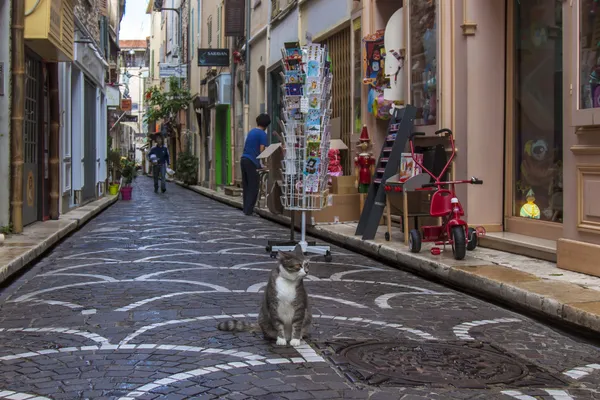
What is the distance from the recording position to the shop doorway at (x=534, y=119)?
8.70 metres

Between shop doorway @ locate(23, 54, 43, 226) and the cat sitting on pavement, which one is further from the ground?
shop doorway @ locate(23, 54, 43, 226)

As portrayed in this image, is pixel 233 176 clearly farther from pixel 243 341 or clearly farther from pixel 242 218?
pixel 243 341

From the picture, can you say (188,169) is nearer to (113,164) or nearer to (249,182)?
(113,164)

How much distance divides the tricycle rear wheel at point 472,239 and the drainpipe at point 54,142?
8480 mm

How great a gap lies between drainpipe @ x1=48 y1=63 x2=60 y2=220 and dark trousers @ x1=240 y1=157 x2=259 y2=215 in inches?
141

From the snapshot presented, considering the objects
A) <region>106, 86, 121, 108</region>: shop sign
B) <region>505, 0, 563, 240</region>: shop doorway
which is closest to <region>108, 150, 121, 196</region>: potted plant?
<region>106, 86, 121, 108</region>: shop sign

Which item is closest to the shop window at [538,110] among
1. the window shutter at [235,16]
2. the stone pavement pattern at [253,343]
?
the stone pavement pattern at [253,343]

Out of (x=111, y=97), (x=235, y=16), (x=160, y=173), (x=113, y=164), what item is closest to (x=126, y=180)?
(x=113, y=164)

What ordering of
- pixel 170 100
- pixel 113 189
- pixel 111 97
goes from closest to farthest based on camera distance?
pixel 113 189
pixel 111 97
pixel 170 100

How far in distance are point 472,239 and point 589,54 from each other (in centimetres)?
247

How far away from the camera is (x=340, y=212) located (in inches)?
509

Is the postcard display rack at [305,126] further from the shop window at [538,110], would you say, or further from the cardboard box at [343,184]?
the cardboard box at [343,184]

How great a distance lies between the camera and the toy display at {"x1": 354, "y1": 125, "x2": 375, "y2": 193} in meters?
12.5

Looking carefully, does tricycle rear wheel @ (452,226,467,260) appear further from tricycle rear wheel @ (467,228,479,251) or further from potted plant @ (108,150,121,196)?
potted plant @ (108,150,121,196)
